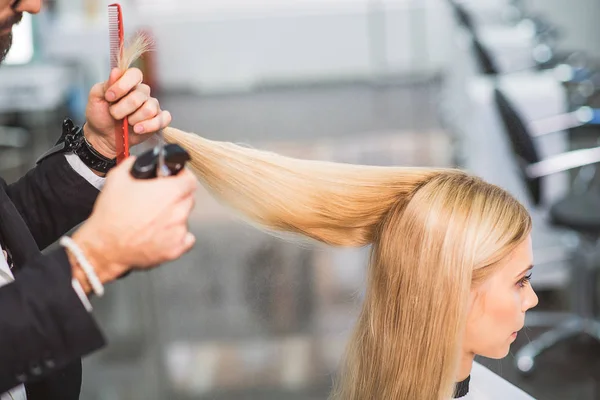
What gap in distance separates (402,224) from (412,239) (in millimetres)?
24

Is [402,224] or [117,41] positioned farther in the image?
[402,224]

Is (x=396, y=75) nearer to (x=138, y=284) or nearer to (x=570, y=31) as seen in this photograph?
(x=570, y=31)

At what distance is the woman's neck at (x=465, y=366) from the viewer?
3.95 feet

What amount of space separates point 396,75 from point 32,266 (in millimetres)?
6735

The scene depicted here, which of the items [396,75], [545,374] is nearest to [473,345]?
[545,374]

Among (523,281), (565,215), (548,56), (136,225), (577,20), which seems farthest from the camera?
(577,20)

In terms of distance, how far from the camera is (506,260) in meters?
1.15

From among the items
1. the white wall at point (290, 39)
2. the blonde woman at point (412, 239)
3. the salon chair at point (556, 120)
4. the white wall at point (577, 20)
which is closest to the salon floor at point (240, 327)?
the blonde woman at point (412, 239)

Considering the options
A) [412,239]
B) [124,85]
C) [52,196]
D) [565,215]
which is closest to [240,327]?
[565,215]

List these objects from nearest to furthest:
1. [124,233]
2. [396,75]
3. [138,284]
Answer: [124,233] < [138,284] < [396,75]

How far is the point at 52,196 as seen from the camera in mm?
1230

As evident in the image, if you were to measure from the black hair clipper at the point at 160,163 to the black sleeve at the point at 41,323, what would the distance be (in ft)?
0.35

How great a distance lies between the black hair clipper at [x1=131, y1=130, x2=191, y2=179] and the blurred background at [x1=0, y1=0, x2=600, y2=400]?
0.53 m

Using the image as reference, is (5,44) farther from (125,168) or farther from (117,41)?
(125,168)
